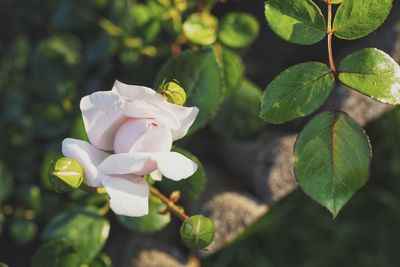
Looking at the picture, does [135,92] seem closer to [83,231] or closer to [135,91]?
[135,91]

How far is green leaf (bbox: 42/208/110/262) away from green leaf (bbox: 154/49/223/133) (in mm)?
270

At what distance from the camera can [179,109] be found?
745 millimetres

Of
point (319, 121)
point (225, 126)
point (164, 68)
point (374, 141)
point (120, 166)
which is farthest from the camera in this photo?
point (374, 141)

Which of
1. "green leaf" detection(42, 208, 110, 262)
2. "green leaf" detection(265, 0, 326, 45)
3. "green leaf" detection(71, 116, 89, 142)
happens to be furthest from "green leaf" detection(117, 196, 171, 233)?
"green leaf" detection(265, 0, 326, 45)

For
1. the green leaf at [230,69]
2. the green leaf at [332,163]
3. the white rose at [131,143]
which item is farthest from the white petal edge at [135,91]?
the green leaf at [230,69]

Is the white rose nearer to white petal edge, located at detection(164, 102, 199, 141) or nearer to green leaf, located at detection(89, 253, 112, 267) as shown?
white petal edge, located at detection(164, 102, 199, 141)

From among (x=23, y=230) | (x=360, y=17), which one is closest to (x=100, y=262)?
(x=23, y=230)

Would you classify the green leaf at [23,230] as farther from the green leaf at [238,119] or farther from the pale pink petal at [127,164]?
the pale pink petal at [127,164]

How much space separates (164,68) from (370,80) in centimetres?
37

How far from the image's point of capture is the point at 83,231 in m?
Answer: 1.07

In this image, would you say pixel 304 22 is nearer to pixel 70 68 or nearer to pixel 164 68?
→ pixel 164 68

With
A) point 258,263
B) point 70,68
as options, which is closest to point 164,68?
point 70,68

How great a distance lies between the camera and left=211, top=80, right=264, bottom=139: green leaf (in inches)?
48.8

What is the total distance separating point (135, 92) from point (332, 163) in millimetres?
276
